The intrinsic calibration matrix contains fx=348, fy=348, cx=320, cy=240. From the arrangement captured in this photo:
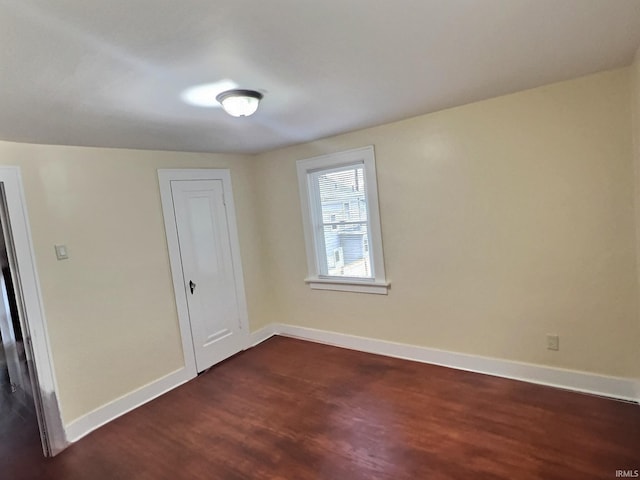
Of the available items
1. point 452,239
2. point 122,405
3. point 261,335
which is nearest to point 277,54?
point 452,239

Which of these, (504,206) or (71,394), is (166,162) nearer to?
(71,394)

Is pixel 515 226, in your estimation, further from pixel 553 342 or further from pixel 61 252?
pixel 61 252

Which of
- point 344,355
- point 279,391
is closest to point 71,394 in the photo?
point 279,391

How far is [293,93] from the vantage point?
211 cm

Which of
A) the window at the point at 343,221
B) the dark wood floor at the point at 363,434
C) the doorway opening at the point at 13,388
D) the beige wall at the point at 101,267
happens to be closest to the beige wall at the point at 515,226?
the window at the point at 343,221

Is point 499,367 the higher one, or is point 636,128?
point 636,128

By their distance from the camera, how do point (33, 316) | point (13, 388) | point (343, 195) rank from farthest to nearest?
point (343, 195)
point (13, 388)
point (33, 316)

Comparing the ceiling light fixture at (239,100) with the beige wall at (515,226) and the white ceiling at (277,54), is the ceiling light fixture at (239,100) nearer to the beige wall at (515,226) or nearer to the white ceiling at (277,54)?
the white ceiling at (277,54)

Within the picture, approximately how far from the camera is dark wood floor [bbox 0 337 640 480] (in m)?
2.06

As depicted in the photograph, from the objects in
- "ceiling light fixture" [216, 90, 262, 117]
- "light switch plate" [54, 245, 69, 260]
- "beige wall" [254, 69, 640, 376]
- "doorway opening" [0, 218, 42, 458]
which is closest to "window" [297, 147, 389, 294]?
"beige wall" [254, 69, 640, 376]

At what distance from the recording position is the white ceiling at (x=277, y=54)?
1.22 metres

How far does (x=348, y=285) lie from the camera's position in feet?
12.5

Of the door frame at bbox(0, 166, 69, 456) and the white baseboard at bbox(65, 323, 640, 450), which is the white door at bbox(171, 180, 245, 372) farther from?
the door frame at bbox(0, 166, 69, 456)

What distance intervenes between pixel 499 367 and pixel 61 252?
367cm
